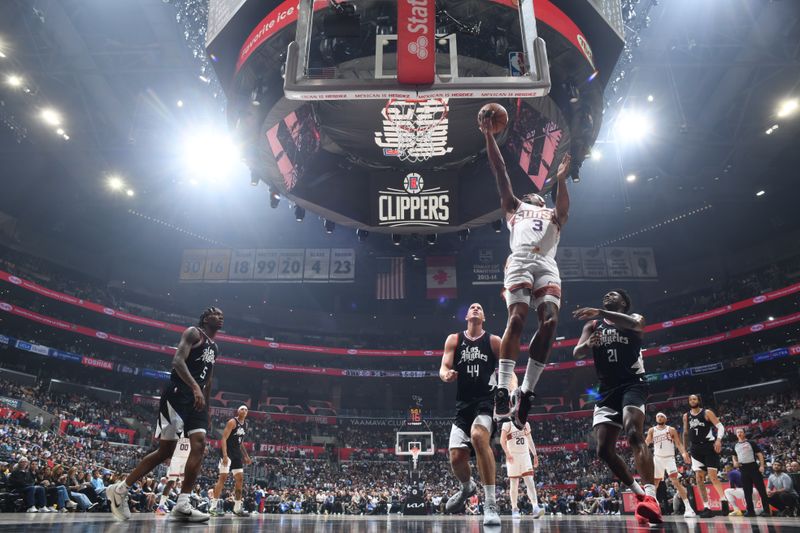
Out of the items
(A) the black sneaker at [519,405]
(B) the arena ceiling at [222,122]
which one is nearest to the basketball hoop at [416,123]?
(A) the black sneaker at [519,405]

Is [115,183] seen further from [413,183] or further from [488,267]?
[413,183]

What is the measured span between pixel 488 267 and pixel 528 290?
26058 millimetres

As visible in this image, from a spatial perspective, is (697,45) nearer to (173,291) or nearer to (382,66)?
(382,66)

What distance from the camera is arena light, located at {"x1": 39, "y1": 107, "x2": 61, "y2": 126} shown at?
69.4ft

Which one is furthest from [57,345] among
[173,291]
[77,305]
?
[173,291]

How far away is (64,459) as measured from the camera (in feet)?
58.6

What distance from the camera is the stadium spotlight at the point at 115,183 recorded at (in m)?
26.5

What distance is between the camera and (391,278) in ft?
96.3

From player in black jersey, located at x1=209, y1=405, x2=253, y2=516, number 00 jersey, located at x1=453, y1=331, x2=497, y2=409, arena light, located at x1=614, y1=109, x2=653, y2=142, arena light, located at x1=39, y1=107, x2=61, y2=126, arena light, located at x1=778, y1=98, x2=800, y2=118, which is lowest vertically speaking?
player in black jersey, located at x1=209, y1=405, x2=253, y2=516

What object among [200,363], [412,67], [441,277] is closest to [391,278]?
[441,277]

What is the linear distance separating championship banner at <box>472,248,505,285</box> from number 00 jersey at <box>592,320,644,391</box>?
24.0 meters

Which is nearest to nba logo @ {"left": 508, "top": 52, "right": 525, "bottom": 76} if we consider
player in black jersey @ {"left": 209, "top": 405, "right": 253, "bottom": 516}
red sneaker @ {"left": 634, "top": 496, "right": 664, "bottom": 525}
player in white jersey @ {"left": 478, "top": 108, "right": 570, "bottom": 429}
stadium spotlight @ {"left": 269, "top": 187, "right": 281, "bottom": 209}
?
player in white jersey @ {"left": 478, "top": 108, "right": 570, "bottom": 429}

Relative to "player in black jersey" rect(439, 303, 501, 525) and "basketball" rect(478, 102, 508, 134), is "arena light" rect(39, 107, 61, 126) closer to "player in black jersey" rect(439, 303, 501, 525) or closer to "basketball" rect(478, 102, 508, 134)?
"player in black jersey" rect(439, 303, 501, 525)

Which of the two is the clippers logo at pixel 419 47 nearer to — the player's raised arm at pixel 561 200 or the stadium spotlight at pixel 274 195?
the player's raised arm at pixel 561 200
